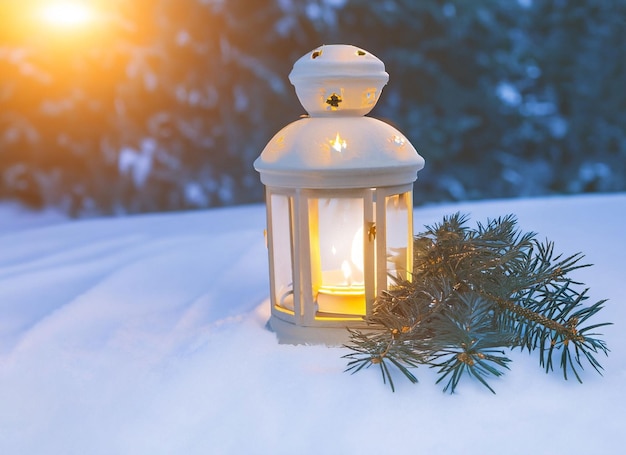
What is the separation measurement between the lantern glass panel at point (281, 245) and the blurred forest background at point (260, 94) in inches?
99.7

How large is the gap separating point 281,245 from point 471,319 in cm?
51

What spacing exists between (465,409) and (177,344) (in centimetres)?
62

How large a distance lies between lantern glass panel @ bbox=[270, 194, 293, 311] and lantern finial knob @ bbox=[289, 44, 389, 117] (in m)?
0.20

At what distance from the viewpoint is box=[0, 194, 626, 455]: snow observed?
0.93m

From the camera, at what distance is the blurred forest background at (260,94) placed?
149 inches

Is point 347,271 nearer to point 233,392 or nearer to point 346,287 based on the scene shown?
point 346,287

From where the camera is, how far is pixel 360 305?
4.10 feet

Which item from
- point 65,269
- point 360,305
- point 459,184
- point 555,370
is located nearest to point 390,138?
point 360,305

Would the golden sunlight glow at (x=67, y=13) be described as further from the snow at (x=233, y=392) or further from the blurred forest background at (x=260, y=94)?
the snow at (x=233, y=392)

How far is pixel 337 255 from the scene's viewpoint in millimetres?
1321

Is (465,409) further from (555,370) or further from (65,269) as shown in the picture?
(65,269)

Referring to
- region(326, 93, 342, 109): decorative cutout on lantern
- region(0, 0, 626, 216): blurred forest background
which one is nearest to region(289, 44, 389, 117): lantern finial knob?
region(326, 93, 342, 109): decorative cutout on lantern

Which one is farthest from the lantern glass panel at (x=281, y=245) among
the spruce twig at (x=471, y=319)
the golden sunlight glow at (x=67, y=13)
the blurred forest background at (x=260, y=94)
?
the golden sunlight glow at (x=67, y=13)

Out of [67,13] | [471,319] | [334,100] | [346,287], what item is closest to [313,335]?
[346,287]
